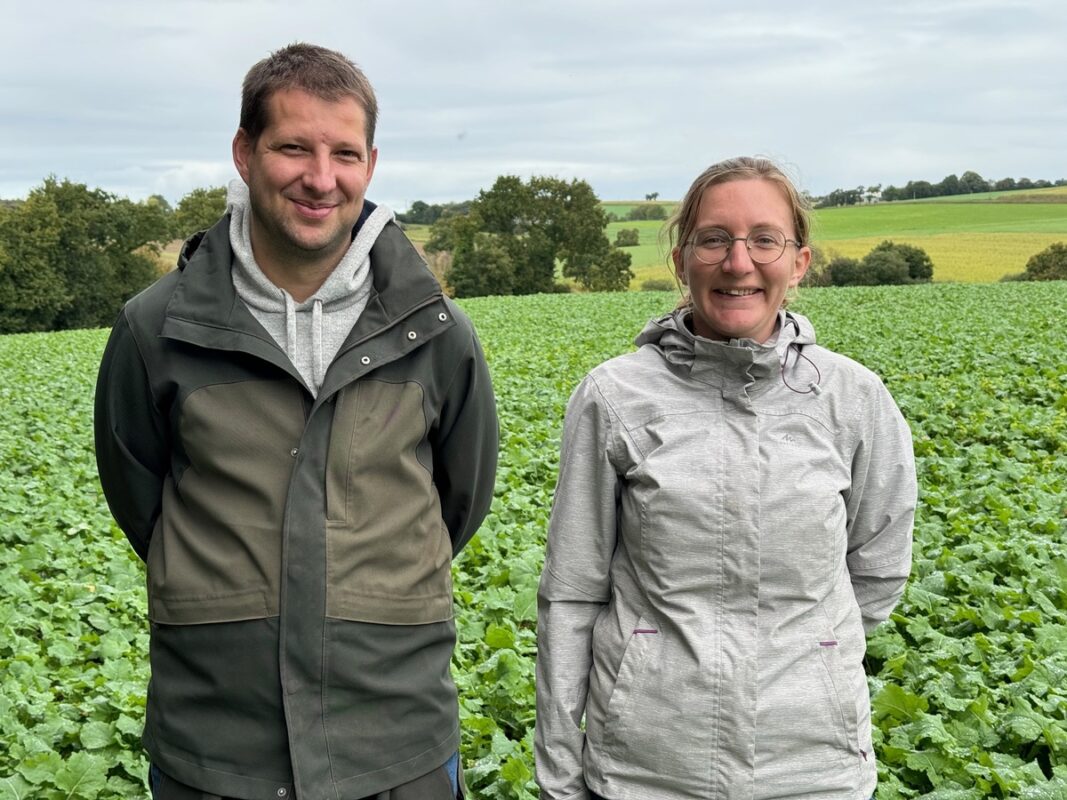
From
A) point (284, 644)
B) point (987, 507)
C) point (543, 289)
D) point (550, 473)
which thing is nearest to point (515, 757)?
point (284, 644)

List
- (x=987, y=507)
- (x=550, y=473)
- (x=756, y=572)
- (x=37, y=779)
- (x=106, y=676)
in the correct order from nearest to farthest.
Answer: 1. (x=756, y=572)
2. (x=37, y=779)
3. (x=106, y=676)
4. (x=987, y=507)
5. (x=550, y=473)

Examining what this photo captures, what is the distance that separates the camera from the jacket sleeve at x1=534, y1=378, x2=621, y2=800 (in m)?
2.31

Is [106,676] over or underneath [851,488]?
underneath

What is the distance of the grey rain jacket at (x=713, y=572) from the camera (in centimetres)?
218

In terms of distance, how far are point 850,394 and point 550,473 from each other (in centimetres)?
725

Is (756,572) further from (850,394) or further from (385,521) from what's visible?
(385,521)

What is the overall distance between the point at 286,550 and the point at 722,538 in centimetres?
90

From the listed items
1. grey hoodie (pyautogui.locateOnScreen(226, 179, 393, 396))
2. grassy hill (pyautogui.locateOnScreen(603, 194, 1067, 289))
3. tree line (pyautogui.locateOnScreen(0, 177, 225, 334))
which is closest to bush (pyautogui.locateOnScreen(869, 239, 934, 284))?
grassy hill (pyautogui.locateOnScreen(603, 194, 1067, 289))

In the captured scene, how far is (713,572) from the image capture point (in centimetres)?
221

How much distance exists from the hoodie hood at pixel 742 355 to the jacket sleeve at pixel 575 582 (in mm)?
192

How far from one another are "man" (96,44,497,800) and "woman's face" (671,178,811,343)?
614 millimetres

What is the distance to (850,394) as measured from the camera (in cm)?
232

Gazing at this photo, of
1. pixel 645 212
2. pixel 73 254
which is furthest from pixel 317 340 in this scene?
pixel 645 212

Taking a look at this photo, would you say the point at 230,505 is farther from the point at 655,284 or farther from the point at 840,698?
the point at 655,284
